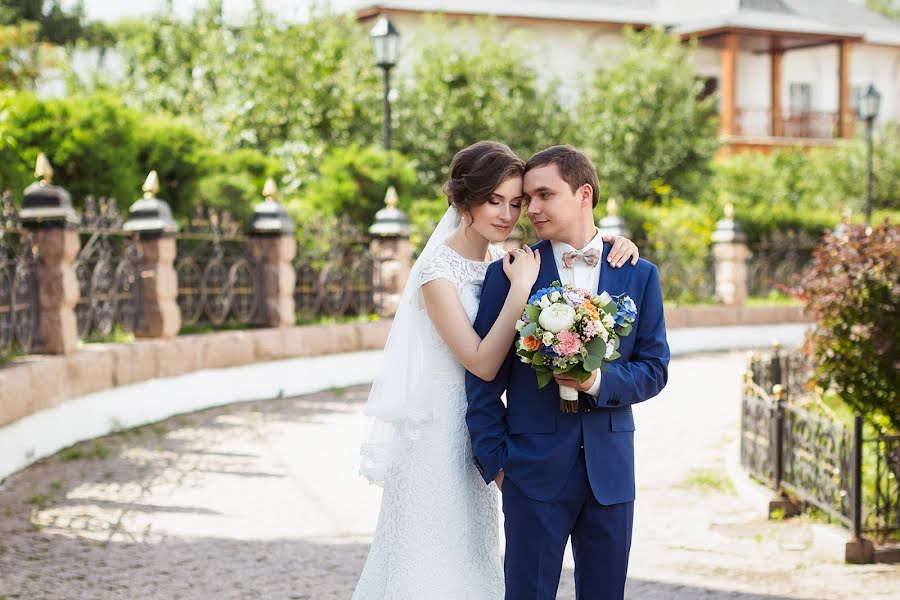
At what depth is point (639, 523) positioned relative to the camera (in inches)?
276

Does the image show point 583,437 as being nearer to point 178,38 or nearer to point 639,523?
point 639,523

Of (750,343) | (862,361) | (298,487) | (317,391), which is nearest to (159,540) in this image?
(298,487)

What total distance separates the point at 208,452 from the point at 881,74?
118 ft

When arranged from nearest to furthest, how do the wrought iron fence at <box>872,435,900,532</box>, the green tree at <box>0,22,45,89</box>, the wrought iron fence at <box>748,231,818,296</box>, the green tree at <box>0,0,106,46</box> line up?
the wrought iron fence at <box>872,435,900,532</box>
the wrought iron fence at <box>748,231,818,296</box>
the green tree at <box>0,22,45,89</box>
the green tree at <box>0,0,106,46</box>

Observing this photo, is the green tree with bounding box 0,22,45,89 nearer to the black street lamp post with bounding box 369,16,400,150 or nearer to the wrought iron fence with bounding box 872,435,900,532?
Result: the black street lamp post with bounding box 369,16,400,150

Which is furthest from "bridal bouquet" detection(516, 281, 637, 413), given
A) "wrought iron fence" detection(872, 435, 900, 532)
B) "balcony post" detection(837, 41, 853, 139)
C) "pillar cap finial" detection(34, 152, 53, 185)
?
"balcony post" detection(837, 41, 853, 139)

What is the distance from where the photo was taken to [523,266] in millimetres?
3600

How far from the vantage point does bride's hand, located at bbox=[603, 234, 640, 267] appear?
365 cm

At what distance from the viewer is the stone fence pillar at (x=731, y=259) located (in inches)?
770

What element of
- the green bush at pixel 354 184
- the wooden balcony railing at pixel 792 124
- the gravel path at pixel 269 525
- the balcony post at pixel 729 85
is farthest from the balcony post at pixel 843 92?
the gravel path at pixel 269 525

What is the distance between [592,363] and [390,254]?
466 inches

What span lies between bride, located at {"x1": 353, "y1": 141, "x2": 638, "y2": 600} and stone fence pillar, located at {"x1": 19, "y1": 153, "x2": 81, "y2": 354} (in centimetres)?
598

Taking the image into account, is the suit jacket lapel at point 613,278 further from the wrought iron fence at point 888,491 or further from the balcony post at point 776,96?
the balcony post at point 776,96

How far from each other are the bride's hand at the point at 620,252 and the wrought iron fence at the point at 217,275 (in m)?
9.04
